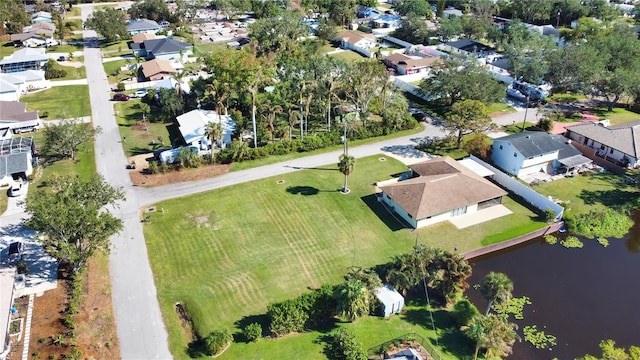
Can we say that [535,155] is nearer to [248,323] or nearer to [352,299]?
[352,299]

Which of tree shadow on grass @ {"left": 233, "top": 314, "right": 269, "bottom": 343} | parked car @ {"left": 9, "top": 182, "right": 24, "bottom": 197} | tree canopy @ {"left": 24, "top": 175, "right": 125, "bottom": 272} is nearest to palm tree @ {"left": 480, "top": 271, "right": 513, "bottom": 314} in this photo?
tree shadow on grass @ {"left": 233, "top": 314, "right": 269, "bottom": 343}

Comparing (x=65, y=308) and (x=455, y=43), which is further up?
(x=455, y=43)

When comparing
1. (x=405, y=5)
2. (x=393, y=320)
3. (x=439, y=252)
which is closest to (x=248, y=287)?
(x=393, y=320)

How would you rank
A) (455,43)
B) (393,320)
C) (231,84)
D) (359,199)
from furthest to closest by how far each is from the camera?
(455,43) → (231,84) → (359,199) → (393,320)

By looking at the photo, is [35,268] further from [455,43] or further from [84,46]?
[455,43]

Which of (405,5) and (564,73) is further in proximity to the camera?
(405,5)

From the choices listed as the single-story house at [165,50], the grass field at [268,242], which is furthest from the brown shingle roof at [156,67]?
the grass field at [268,242]

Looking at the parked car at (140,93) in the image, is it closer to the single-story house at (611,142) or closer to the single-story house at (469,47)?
the single-story house at (469,47)
